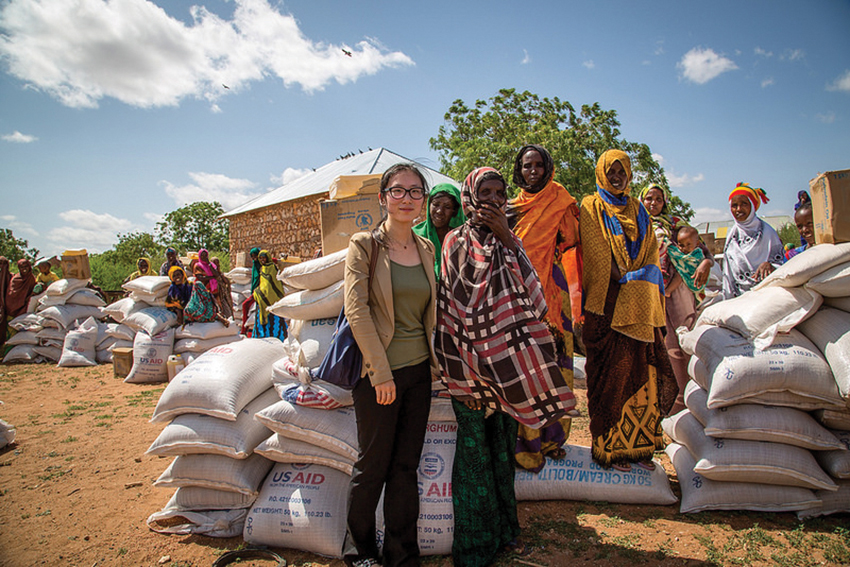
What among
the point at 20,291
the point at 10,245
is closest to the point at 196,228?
the point at 10,245

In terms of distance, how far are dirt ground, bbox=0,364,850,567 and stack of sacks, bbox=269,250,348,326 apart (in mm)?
1301

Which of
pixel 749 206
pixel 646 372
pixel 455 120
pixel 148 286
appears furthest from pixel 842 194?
pixel 455 120

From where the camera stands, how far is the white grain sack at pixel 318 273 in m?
2.80

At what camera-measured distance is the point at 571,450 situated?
2.82 m

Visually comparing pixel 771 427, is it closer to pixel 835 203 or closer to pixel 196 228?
pixel 835 203

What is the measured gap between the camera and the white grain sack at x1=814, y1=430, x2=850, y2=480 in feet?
7.79

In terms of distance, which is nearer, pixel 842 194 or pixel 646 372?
pixel 842 194

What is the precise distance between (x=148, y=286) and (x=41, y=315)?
10.8ft

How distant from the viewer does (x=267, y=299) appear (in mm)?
6434

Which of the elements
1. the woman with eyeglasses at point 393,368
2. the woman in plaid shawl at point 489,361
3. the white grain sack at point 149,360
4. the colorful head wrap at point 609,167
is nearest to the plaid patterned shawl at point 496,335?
the woman in plaid shawl at point 489,361

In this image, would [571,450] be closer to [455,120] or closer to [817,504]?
[817,504]

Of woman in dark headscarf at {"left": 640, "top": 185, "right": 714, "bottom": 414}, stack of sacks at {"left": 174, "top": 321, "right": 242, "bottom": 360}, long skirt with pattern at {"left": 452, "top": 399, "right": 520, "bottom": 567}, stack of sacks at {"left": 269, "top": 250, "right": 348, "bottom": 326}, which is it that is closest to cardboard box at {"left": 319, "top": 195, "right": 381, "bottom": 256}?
stack of sacks at {"left": 269, "top": 250, "right": 348, "bottom": 326}

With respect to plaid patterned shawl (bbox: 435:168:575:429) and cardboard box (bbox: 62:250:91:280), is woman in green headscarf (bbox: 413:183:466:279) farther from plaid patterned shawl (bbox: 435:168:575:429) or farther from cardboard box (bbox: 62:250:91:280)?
cardboard box (bbox: 62:250:91:280)

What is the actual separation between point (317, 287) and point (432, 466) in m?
1.28
